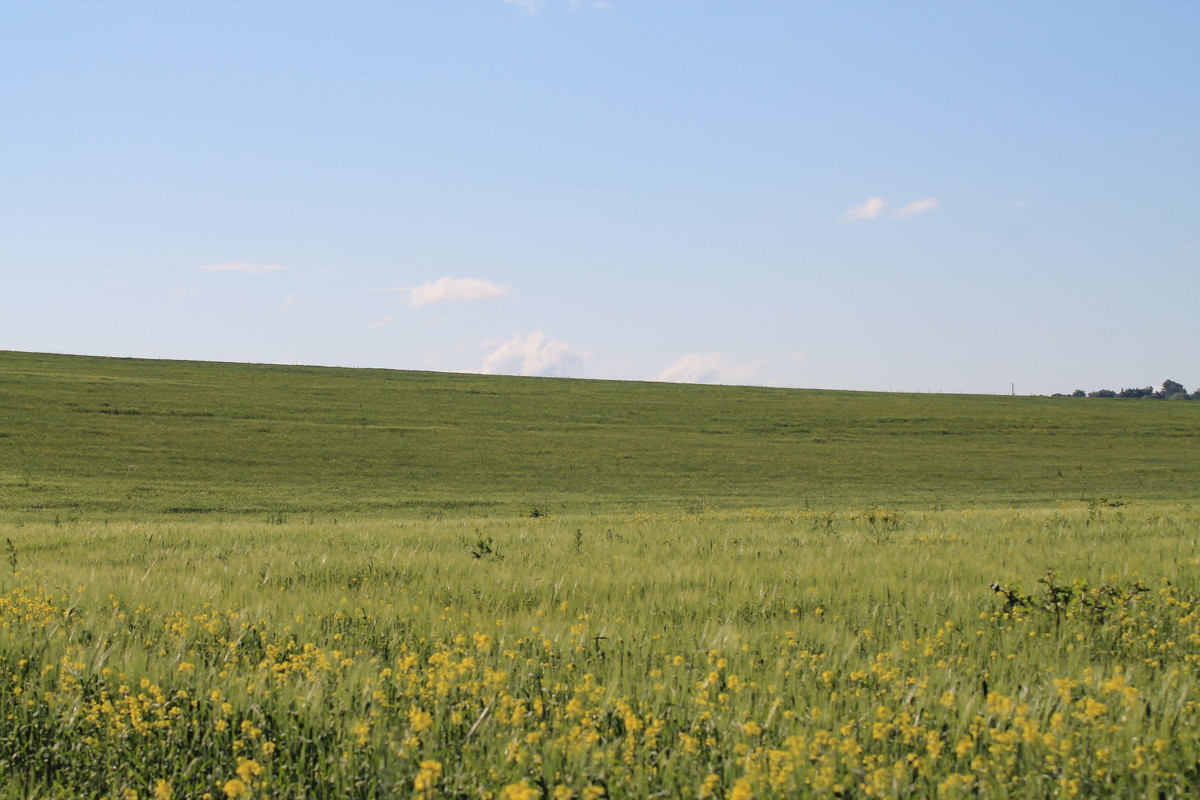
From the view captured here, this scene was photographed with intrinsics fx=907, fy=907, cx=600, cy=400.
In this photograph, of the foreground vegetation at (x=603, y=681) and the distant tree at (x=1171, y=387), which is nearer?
the foreground vegetation at (x=603, y=681)

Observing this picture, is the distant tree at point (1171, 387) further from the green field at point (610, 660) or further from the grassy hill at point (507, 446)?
the green field at point (610, 660)

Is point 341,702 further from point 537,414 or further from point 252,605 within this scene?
point 537,414

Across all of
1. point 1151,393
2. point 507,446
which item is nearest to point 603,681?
point 507,446

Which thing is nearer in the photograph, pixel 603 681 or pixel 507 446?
pixel 603 681

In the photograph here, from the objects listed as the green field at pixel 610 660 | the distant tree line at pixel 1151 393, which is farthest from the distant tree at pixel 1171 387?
the green field at pixel 610 660

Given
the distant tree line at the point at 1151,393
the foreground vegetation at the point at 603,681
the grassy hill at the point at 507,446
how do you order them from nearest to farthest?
1. the foreground vegetation at the point at 603,681
2. the grassy hill at the point at 507,446
3. the distant tree line at the point at 1151,393

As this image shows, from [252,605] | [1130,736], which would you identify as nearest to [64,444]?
[252,605]

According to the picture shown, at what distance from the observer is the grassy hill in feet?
103

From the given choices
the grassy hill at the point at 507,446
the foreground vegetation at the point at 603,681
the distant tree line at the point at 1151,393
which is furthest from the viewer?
the distant tree line at the point at 1151,393

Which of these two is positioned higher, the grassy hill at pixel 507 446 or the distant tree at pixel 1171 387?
the distant tree at pixel 1171 387

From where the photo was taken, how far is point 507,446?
44031 millimetres

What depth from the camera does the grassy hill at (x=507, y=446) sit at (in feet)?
103

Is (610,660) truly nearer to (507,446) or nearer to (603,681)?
(603,681)

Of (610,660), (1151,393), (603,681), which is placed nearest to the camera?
(603,681)
